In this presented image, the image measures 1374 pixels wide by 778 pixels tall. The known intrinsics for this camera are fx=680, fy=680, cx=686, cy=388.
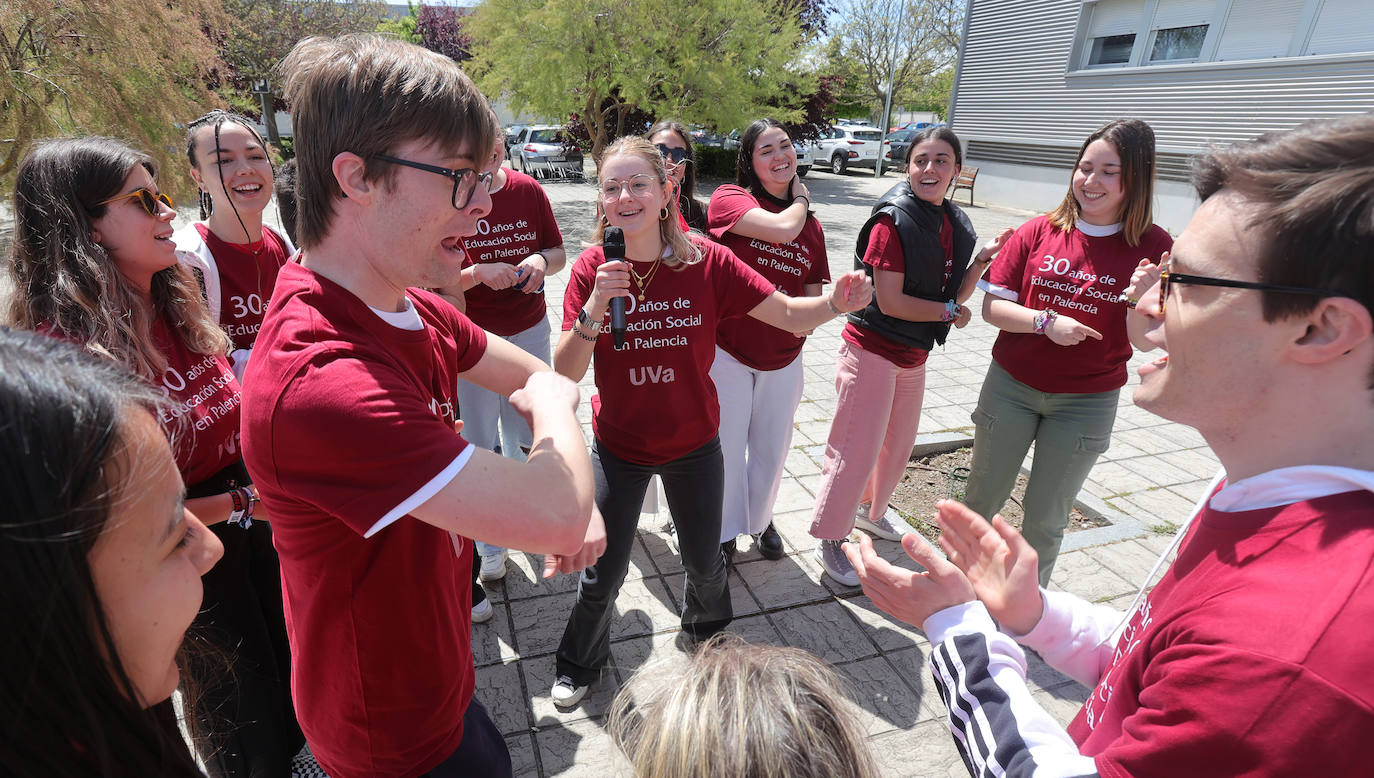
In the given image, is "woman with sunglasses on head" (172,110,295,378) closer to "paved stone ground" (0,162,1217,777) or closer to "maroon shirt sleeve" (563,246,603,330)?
"maroon shirt sleeve" (563,246,603,330)

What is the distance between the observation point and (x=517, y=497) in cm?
128

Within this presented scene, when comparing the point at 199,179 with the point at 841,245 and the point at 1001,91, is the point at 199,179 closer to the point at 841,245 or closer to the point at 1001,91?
the point at 841,245

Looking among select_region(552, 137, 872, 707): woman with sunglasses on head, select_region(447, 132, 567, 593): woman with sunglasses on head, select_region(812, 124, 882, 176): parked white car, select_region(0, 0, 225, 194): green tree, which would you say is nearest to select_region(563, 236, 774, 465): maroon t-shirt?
select_region(552, 137, 872, 707): woman with sunglasses on head

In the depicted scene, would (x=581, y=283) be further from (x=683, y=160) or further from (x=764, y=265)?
(x=683, y=160)

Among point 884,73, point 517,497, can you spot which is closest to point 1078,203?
point 517,497

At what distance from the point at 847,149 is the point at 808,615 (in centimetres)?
2713

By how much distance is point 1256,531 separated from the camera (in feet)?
3.70

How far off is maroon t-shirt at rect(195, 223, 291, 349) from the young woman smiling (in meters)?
2.84

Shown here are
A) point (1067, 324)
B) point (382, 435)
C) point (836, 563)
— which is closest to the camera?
point (382, 435)

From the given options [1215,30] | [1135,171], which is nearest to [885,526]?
[1135,171]

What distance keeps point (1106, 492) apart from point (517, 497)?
491cm

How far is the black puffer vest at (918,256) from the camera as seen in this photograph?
11.5ft

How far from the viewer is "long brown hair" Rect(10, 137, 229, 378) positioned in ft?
6.63

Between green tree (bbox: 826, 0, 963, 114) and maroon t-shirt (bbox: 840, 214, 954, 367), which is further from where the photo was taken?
green tree (bbox: 826, 0, 963, 114)
